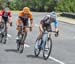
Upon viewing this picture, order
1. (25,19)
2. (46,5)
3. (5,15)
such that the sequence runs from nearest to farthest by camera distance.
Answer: (25,19), (5,15), (46,5)

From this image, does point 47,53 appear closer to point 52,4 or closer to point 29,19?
point 29,19

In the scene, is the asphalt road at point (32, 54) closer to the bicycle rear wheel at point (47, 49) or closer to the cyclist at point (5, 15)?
the bicycle rear wheel at point (47, 49)

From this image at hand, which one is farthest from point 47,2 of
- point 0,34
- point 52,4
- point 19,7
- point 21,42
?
point 21,42

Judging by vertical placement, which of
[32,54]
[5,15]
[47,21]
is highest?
[47,21]

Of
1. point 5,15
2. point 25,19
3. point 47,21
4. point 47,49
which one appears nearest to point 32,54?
point 25,19

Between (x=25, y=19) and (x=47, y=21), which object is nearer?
(x=47, y=21)

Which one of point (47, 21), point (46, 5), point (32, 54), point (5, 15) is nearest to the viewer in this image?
point (47, 21)

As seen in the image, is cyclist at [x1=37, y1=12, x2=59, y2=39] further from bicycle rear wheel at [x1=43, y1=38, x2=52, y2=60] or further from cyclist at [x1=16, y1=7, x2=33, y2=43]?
cyclist at [x1=16, y1=7, x2=33, y2=43]

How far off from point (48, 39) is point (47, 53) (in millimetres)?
502

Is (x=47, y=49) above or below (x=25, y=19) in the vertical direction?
below

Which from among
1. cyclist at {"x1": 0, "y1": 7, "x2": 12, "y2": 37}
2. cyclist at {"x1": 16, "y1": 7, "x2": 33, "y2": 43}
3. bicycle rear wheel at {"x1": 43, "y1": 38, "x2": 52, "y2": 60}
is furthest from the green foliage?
bicycle rear wheel at {"x1": 43, "y1": 38, "x2": 52, "y2": 60}

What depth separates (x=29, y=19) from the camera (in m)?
18.0

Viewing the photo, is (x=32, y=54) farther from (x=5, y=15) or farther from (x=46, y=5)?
(x=46, y=5)

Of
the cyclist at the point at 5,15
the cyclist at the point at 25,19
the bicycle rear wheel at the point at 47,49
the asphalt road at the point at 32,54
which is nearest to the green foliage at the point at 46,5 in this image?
the asphalt road at the point at 32,54
